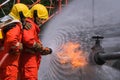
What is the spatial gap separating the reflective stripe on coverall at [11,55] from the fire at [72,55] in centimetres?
147

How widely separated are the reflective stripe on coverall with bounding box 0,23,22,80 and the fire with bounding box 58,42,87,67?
4.82 feet

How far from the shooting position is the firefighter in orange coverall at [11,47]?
264 inches

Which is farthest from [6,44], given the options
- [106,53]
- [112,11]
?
[112,11]

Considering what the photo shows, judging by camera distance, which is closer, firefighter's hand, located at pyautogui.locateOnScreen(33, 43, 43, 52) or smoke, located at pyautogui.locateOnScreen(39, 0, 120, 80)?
firefighter's hand, located at pyautogui.locateOnScreen(33, 43, 43, 52)

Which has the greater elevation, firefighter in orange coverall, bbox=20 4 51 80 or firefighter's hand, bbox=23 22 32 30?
firefighter's hand, bbox=23 22 32 30

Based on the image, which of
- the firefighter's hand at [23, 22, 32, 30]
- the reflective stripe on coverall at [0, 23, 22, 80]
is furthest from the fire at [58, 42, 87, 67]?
the reflective stripe on coverall at [0, 23, 22, 80]

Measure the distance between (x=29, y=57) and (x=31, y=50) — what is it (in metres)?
0.11

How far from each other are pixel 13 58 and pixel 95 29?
8.05ft

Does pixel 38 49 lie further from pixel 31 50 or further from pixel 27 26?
pixel 27 26

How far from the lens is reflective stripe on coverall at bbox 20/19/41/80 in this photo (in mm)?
6918

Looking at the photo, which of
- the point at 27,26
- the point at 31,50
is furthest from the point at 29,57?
the point at 27,26

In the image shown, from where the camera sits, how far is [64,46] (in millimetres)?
9219

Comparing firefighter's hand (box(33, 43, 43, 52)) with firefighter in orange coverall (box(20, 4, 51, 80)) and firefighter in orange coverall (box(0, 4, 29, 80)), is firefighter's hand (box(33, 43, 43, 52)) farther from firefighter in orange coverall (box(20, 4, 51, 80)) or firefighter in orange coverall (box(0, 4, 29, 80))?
firefighter in orange coverall (box(0, 4, 29, 80))

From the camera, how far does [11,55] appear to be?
6879mm
